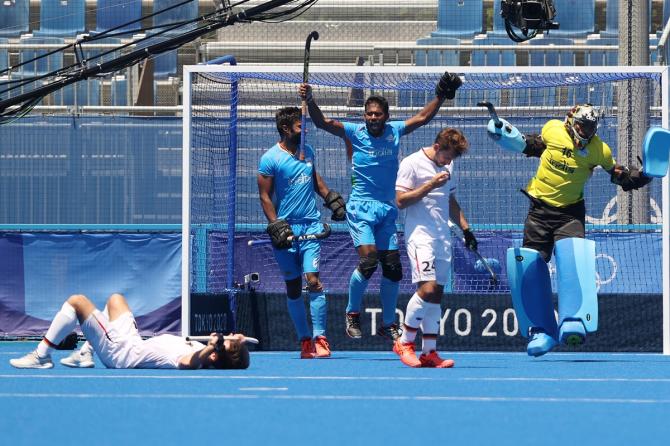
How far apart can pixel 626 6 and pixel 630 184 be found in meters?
4.62

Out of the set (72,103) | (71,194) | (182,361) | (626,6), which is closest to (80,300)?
(182,361)

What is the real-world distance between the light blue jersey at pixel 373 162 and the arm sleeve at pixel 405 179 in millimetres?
459

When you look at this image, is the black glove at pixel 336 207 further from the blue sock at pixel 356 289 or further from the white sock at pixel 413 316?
the white sock at pixel 413 316

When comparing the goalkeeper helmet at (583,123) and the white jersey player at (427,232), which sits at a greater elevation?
the goalkeeper helmet at (583,123)

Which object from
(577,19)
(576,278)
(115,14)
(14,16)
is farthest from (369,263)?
(14,16)

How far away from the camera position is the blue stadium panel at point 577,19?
72.3 ft

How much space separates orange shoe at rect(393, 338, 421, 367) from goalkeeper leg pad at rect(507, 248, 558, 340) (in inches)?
36.2

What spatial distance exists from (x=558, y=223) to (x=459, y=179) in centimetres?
326

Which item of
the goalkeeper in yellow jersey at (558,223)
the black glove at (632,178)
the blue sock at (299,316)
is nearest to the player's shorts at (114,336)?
the blue sock at (299,316)

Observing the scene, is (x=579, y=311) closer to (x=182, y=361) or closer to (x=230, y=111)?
(x=182, y=361)

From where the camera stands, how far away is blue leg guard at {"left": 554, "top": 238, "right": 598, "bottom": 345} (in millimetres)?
9789

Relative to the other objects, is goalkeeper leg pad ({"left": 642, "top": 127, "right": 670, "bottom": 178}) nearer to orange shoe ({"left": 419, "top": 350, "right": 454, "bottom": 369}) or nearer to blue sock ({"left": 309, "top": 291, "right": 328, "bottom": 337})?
orange shoe ({"left": 419, "top": 350, "right": 454, "bottom": 369})

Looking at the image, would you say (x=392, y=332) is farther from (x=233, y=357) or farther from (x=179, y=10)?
(x=179, y=10)

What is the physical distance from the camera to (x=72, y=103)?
17.5m
